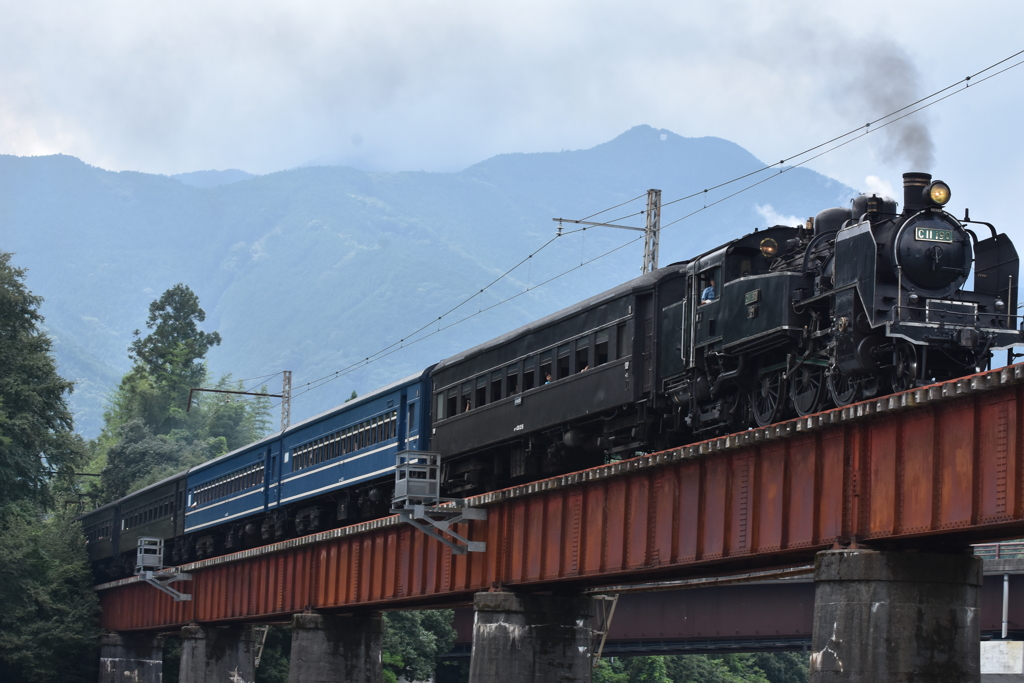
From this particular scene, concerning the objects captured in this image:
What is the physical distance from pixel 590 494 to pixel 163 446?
88051 millimetres

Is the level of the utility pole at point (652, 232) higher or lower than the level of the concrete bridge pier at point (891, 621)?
higher

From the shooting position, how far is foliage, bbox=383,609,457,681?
6931 cm

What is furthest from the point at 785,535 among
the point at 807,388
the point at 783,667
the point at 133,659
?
the point at 783,667

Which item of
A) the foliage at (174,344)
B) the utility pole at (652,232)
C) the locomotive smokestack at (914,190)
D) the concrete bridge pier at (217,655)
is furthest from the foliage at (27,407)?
the foliage at (174,344)

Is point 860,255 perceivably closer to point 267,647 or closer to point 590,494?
point 590,494

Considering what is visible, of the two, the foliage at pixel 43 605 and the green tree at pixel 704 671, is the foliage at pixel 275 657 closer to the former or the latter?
the foliage at pixel 43 605

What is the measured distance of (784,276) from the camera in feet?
73.4

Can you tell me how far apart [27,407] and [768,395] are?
41.8m

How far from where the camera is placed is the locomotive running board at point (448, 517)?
3148 cm

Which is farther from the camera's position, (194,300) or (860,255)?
(194,300)

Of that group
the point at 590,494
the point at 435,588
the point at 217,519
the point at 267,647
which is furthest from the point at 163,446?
the point at 590,494

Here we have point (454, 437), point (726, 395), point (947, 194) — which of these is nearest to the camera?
point (947, 194)

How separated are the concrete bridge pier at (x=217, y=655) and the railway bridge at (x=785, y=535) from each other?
50.4 ft

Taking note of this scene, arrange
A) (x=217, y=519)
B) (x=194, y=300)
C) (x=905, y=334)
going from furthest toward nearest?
1. (x=194, y=300)
2. (x=217, y=519)
3. (x=905, y=334)
